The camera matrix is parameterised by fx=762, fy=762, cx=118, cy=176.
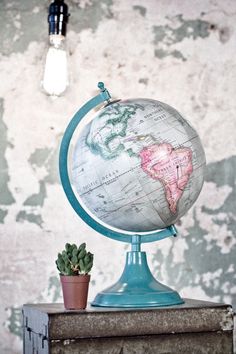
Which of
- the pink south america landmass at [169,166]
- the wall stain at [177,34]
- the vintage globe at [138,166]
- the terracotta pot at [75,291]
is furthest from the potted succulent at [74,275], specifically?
the wall stain at [177,34]

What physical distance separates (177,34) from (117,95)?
1.25 ft

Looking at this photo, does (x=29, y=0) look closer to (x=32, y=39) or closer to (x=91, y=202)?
(x=32, y=39)

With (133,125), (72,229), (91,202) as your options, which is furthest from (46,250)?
(133,125)

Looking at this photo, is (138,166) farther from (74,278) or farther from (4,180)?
(4,180)

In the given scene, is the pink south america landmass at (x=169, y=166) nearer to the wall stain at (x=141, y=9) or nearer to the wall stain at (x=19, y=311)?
the wall stain at (x=19, y=311)

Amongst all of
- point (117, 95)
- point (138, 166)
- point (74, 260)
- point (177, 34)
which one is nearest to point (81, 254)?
point (74, 260)

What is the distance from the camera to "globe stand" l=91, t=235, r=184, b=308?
7.83 feet

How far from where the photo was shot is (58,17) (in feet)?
9.78

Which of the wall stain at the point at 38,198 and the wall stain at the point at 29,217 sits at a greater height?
the wall stain at the point at 38,198

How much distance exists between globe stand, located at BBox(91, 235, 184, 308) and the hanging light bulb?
86cm

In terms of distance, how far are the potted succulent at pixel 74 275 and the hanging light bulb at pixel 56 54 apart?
0.90 metres

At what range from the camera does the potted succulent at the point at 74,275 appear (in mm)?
2387

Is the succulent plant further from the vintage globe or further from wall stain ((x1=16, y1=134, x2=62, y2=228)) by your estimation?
wall stain ((x1=16, y1=134, x2=62, y2=228))

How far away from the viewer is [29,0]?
3127 mm
